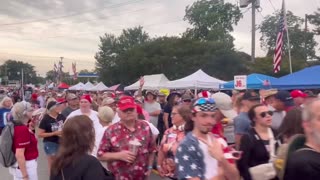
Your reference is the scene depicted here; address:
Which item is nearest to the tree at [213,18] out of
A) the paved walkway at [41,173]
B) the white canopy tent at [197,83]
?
the white canopy tent at [197,83]

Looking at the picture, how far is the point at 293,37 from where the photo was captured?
203 ft

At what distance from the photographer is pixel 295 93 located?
8.19m

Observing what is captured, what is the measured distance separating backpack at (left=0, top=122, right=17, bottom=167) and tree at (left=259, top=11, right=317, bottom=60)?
179 ft

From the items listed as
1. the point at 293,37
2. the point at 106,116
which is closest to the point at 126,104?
the point at 106,116

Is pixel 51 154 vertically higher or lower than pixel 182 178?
lower

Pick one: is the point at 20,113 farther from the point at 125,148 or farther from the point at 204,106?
the point at 204,106

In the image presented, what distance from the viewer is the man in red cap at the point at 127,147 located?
14.7 feet

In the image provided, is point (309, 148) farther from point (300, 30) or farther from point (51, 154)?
point (300, 30)

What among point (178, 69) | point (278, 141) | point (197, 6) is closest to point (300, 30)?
point (197, 6)

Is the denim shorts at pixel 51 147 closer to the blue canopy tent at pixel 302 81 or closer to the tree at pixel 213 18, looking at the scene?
the blue canopy tent at pixel 302 81

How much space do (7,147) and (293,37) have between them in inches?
2430

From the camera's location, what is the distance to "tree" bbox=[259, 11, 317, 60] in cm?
5968

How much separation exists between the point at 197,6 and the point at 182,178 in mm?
65746

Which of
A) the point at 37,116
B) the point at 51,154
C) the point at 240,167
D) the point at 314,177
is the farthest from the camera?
the point at 37,116
